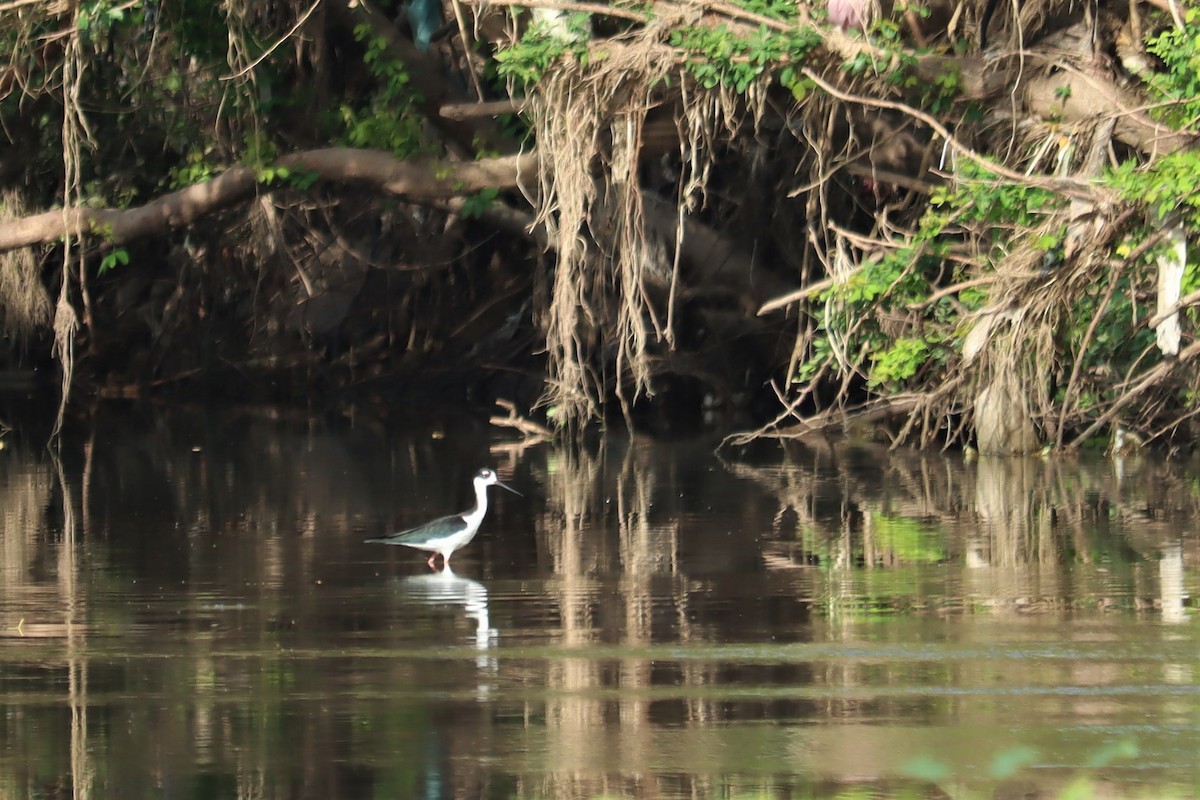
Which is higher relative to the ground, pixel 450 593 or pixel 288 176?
pixel 288 176

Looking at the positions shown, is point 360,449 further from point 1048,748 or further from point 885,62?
point 1048,748

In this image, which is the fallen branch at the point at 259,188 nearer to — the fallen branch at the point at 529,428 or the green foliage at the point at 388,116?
the green foliage at the point at 388,116

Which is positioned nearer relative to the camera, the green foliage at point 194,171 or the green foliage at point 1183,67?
the green foliage at point 1183,67

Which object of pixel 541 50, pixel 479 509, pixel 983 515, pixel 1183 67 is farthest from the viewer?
pixel 541 50

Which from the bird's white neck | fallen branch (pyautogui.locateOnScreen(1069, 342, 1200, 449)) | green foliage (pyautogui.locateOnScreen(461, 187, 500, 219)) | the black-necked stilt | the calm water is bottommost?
the calm water

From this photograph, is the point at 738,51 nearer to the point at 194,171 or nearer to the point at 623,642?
the point at 194,171

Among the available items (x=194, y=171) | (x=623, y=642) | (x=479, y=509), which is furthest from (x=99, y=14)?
(x=623, y=642)

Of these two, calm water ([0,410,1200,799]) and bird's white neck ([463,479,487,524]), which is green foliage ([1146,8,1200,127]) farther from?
bird's white neck ([463,479,487,524])

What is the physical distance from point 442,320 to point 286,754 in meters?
20.0

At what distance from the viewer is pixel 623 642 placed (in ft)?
28.0

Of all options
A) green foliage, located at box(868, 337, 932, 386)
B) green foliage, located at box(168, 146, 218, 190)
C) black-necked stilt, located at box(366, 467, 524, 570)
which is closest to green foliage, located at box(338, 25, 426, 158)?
green foliage, located at box(168, 146, 218, 190)

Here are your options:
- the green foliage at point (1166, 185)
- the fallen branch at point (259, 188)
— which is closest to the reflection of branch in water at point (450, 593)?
the green foliage at point (1166, 185)

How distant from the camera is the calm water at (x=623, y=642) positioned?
651cm

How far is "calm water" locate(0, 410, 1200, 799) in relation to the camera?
21.4 feet
